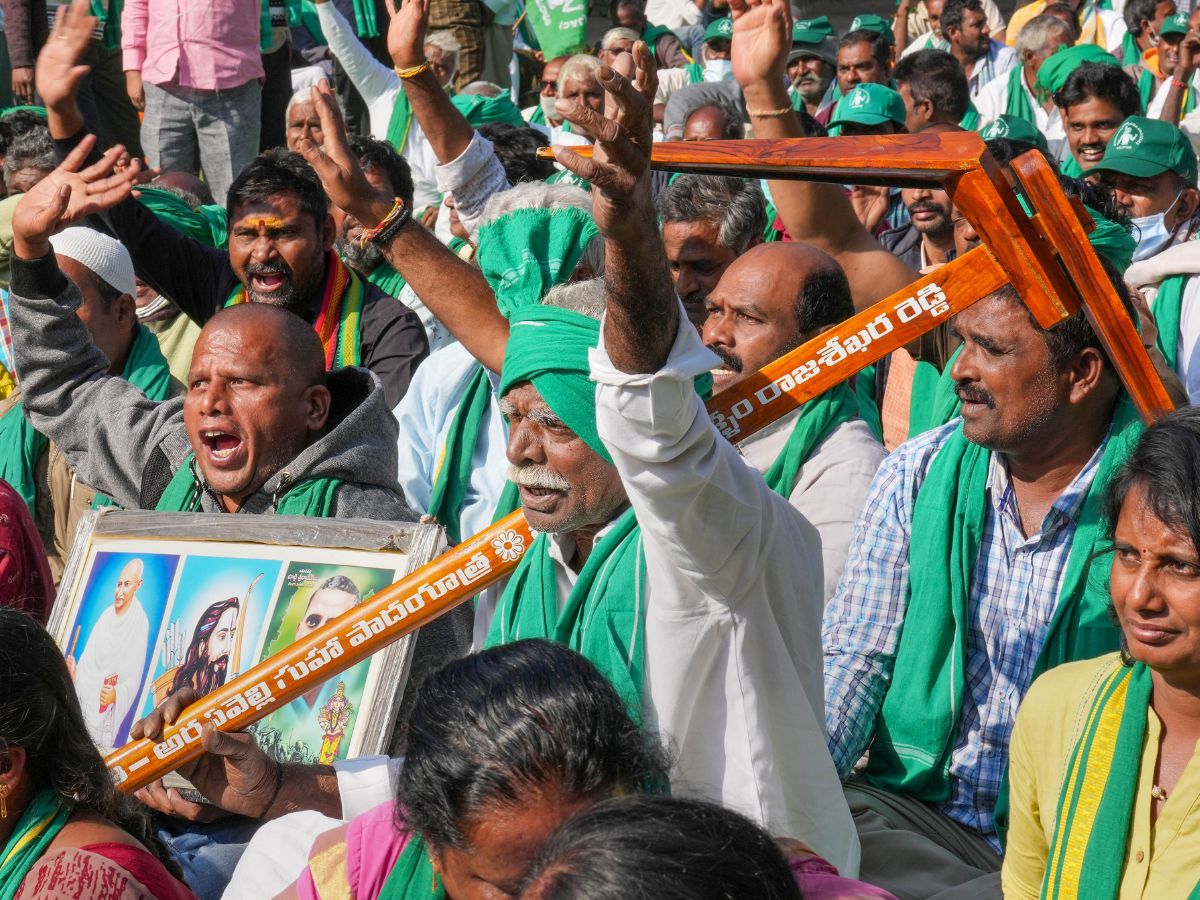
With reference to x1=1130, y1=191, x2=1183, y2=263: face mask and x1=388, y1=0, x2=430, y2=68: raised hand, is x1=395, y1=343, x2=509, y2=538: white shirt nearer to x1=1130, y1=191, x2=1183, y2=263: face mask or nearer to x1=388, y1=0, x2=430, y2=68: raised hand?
x1=388, y1=0, x2=430, y2=68: raised hand

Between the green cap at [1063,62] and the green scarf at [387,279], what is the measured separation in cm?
453

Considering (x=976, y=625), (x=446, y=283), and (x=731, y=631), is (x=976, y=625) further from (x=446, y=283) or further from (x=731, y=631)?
(x=446, y=283)

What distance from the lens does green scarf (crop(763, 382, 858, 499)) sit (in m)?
3.83

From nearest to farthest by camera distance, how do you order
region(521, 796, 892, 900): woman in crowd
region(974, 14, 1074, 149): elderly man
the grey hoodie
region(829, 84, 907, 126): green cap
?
region(521, 796, 892, 900): woman in crowd, the grey hoodie, region(829, 84, 907, 126): green cap, region(974, 14, 1074, 149): elderly man

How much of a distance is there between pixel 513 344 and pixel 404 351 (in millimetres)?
2294

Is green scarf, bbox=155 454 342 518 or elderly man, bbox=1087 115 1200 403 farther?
elderly man, bbox=1087 115 1200 403

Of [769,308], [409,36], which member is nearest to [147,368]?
[409,36]

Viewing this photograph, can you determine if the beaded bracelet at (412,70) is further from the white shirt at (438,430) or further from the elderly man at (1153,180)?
the elderly man at (1153,180)

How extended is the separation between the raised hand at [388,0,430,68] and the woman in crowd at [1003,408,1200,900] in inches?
108

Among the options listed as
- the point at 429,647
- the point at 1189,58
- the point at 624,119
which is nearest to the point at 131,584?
the point at 429,647

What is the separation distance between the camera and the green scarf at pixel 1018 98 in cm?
1037

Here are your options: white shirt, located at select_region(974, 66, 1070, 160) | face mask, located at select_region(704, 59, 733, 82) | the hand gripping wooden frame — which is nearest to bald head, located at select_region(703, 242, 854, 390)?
the hand gripping wooden frame

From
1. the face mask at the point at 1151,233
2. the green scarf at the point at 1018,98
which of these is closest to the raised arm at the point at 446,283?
the face mask at the point at 1151,233

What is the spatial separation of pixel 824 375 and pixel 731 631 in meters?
0.76
